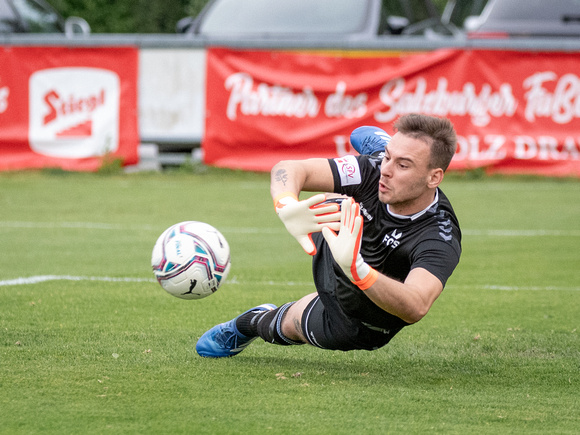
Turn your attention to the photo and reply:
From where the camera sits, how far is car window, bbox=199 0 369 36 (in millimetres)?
13836

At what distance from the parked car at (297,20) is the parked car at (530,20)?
4.47 feet

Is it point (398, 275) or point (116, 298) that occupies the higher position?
point (398, 275)

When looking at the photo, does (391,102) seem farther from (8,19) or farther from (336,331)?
(336,331)

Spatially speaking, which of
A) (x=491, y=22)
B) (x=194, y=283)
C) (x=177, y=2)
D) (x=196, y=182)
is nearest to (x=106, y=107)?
(x=196, y=182)

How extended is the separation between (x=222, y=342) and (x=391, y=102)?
9.17m

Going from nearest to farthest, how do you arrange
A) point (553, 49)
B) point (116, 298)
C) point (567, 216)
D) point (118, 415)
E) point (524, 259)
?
1. point (118, 415)
2. point (116, 298)
3. point (524, 259)
4. point (567, 216)
5. point (553, 49)

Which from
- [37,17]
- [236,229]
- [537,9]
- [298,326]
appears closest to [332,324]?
[298,326]

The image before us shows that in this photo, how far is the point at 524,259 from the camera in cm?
836

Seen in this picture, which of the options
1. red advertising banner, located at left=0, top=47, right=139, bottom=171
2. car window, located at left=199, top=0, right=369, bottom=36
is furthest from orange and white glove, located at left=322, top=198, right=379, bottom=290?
red advertising banner, located at left=0, top=47, right=139, bottom=171

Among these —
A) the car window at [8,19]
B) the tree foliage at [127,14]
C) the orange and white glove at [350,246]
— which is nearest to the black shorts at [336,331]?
the orange and white glove at [350,246]

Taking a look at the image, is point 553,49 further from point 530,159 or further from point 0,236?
point 0,236

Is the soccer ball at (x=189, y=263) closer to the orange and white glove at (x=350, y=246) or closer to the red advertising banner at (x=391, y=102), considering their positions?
the orange and white glove at (x=350, y=246)

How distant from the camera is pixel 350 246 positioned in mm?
3775

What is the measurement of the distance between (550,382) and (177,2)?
33.9m
